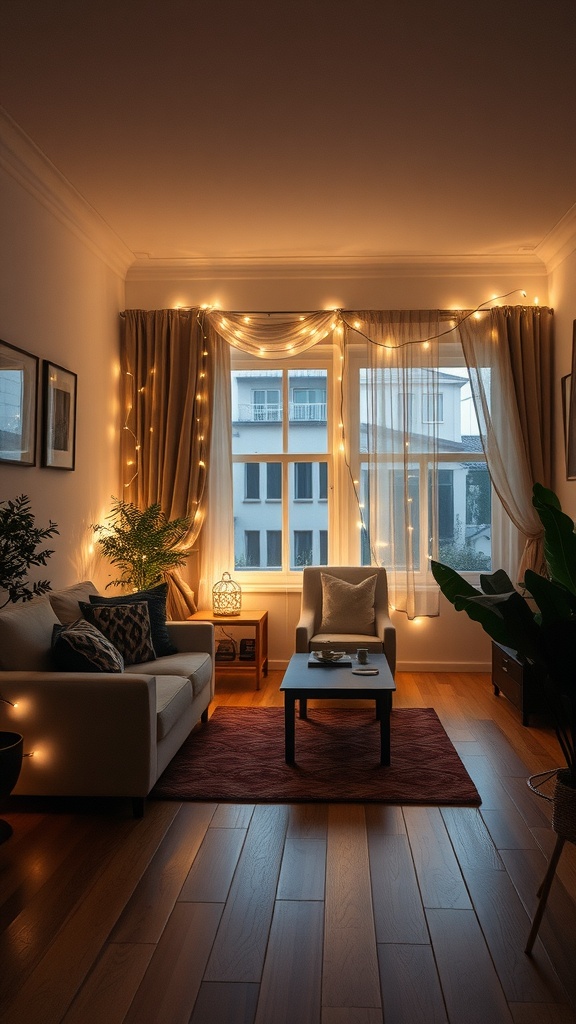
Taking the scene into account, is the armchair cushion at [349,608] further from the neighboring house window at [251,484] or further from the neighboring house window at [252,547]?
the neighboring house window at [251,484]

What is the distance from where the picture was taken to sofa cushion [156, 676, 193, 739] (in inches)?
139

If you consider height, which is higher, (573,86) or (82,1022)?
(573,86)

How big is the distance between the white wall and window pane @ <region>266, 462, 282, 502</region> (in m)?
1.23

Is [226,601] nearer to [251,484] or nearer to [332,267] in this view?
[251,484]

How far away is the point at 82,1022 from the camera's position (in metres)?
1.95

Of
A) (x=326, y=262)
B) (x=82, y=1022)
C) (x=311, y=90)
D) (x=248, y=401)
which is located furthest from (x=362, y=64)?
(x=82, y=1022)

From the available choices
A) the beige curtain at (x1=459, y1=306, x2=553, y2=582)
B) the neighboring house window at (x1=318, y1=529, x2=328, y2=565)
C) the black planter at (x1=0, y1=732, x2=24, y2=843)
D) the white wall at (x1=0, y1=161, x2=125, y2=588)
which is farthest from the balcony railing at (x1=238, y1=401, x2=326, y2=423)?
the black planter at (x1=0, y1=732, x2=24, y2=843)

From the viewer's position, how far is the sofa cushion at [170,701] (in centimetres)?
354

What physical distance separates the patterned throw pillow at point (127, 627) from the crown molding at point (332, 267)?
9.75ft

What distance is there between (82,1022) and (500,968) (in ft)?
3.76

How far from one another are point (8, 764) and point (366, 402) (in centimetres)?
401

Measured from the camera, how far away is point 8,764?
301cm

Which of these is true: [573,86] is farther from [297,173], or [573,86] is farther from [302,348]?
[302,348]

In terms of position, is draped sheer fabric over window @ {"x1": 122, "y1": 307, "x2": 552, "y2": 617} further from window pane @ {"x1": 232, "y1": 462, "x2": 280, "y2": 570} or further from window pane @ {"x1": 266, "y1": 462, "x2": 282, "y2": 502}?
window pane @ {"x1": 266, "y1": 462, "x2": 282, "y2": 502}
